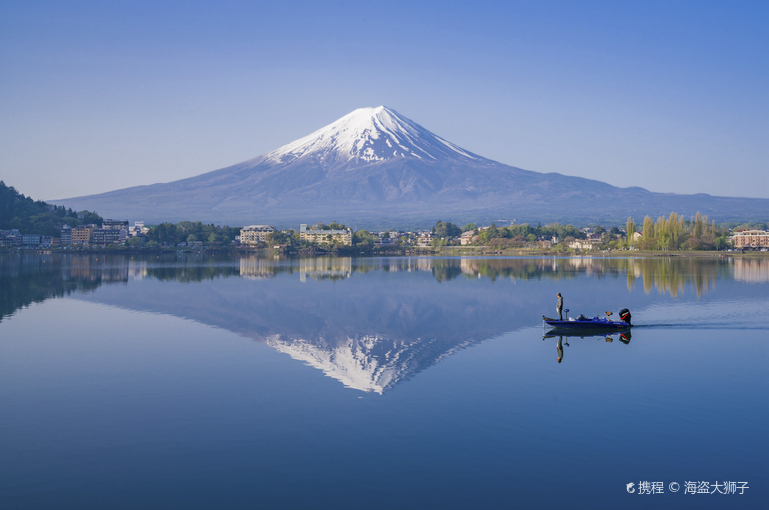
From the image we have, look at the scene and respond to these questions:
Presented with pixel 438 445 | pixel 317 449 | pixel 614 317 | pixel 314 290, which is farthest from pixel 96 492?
pixel 314 290

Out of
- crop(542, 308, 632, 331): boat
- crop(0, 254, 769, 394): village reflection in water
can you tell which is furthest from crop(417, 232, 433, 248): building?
crop(542, 308, 632, 331): boat

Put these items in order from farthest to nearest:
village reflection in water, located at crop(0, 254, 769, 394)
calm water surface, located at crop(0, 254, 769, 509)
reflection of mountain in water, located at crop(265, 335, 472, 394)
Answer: village reflection in water, located at crop(0, 254, 769, 394) → reflection of mountain in water, located at crop(265, 335, 472, 394) → calm water surface, located at crop(0, 254, 769, 509)

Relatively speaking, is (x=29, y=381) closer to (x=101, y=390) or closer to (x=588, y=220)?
(x=101, y=390)

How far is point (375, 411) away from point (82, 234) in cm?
9656

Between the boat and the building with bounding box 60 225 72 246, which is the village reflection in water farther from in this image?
the building with bounding box 60 225 72 246

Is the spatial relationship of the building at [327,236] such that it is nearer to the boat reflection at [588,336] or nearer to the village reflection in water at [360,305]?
the village reflection in water at [360,305]

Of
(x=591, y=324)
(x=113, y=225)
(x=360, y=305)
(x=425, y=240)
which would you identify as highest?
(x=113, y=225)

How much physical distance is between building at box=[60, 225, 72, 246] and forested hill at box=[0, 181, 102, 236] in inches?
34.7

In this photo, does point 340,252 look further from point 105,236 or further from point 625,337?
point 625,337

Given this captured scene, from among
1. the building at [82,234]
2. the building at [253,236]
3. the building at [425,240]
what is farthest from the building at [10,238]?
the building at [425,240]

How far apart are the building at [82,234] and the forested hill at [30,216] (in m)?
2.54

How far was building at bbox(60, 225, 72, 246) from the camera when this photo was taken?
3621 inches

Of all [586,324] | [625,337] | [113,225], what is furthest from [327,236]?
[625,337]

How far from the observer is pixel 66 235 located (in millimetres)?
93375
